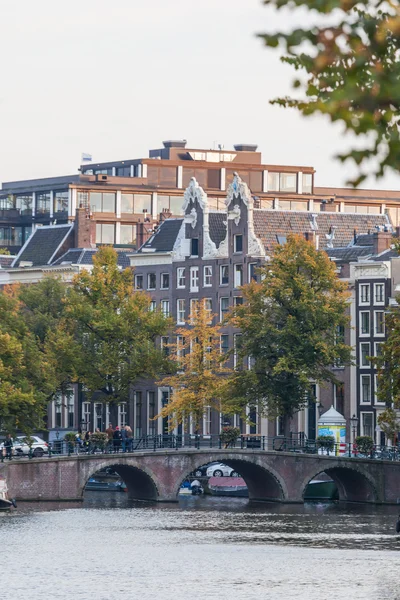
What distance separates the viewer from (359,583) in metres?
47.7

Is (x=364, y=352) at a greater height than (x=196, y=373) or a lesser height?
greater

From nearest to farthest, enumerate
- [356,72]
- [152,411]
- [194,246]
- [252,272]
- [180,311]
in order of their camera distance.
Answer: [356,72], [252,272], [194,246], [180,311], [152,411]

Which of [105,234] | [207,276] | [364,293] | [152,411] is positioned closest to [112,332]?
[207,276]

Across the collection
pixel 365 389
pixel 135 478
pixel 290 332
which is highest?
pixel 290 332

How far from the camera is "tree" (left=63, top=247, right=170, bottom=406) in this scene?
103 m

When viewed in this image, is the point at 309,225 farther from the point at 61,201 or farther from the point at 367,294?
the point at 61,201

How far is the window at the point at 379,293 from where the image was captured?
322 feet

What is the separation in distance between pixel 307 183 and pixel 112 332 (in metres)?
69.4

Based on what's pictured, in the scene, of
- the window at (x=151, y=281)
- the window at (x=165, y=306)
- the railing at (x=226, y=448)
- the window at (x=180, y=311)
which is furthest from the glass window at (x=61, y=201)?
the railing at (x=226, y=448)

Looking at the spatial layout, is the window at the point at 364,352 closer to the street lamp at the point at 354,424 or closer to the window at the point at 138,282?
the street lamp at the point at 354,424

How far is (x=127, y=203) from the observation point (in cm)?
15975

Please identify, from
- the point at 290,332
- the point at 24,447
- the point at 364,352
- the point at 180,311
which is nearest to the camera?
the point at 290,332

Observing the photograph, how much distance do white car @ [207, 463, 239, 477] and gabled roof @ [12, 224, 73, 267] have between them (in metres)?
27.8

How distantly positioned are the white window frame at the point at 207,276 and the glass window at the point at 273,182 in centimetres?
5798
